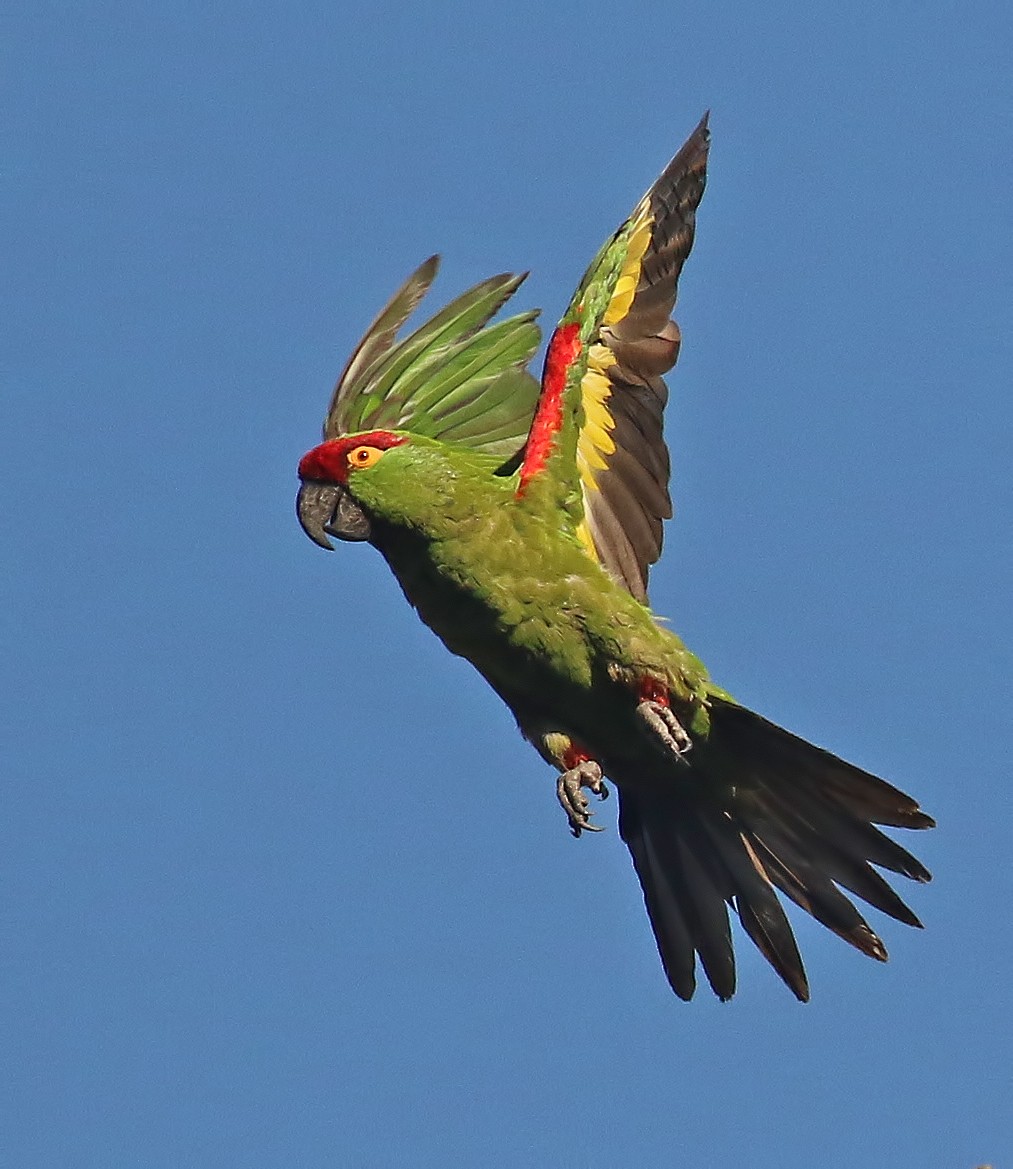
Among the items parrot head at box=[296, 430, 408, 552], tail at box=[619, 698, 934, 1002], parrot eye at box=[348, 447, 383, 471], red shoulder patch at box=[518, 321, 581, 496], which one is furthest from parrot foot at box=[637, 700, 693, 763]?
parrot eye at box=[348, 447, 383, 471]

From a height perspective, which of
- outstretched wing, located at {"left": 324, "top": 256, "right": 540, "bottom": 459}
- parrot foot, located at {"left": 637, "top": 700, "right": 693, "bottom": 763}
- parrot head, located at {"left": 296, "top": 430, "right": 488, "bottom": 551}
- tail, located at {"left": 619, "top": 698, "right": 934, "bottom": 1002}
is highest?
outstretched wing, located at {"left": 324, "top": 256, "right": 540, "bottom": 459}

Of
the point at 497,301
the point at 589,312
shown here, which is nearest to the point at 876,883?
the point at 589,312

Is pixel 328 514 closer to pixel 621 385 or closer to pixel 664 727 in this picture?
pixel 621 385

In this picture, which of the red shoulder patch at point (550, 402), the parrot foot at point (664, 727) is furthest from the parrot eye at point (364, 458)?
→ the parrot foot at point (664, 727)

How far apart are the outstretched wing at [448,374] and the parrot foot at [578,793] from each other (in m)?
1.93

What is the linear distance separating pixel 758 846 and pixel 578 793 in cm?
82

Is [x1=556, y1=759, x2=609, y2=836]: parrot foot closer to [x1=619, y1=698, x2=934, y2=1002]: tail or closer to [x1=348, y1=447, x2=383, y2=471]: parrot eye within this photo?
[x1=619, y1=698, x2=934, y2=1002]: tail

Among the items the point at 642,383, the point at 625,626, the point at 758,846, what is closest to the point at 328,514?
the point at 625,626

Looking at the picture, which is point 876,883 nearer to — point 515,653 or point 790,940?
point 790,940

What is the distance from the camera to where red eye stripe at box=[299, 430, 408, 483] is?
8.54 meters

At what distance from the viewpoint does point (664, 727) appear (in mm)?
8188

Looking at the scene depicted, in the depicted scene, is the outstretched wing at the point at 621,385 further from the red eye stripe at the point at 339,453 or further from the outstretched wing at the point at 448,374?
the outstretched wing at the point at 448,374

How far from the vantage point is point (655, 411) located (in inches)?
352

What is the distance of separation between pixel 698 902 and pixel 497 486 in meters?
1.95
